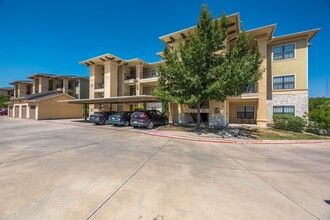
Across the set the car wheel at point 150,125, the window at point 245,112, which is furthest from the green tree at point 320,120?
the car wheel at point 150,125

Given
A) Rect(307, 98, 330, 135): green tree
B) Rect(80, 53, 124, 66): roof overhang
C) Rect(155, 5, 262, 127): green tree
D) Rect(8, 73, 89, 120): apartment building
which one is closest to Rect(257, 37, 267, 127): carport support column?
Rect(307, 98, 330, 135): green tree

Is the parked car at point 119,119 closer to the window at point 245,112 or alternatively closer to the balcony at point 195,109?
the balcony at point 195,109

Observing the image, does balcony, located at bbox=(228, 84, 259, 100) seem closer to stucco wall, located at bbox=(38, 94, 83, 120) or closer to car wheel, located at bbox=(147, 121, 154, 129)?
car wheel, located at bbox=(147, 121, 154, 129)

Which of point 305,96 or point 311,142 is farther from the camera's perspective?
point 305,96

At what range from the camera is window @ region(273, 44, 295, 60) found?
55.3 ft

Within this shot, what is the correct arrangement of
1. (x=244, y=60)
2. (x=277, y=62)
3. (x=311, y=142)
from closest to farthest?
(x=311, y=142), (x=244, y=60), (x=277, y=62)

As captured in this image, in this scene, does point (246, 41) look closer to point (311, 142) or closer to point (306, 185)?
point (311, 142)

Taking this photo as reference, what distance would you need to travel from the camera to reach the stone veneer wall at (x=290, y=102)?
52.8ft

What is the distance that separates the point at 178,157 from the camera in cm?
632

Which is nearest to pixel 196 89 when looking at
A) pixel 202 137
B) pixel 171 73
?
pixel 171 73

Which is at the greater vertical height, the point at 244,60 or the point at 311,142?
the point at 244,60

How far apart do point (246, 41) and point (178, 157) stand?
12123mm

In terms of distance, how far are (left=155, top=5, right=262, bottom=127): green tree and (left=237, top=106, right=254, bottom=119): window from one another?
27.9 ft

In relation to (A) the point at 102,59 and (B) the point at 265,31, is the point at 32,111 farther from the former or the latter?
(B) the point at 265,31
